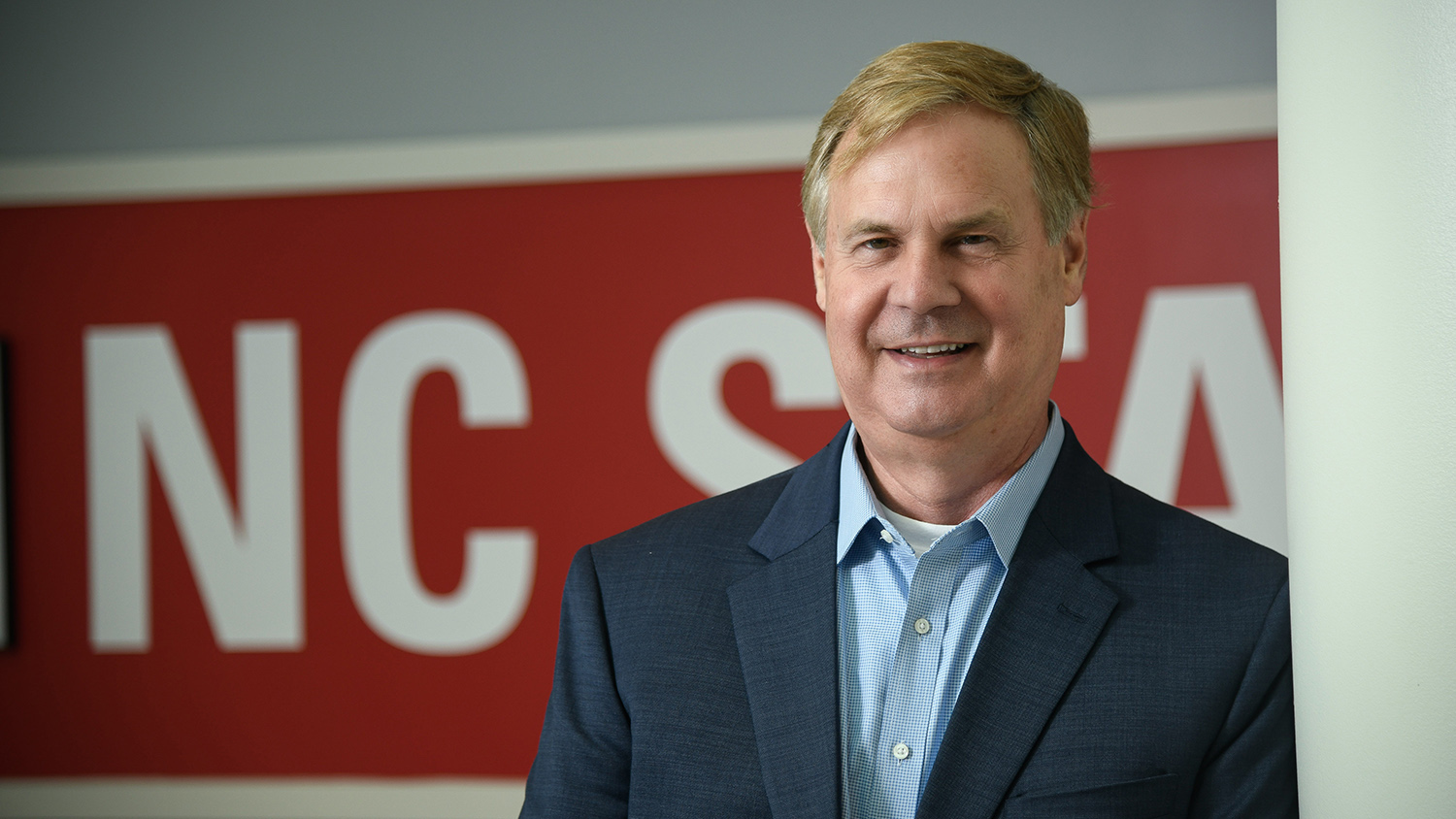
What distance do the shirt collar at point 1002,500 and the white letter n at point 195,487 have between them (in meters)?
1.69

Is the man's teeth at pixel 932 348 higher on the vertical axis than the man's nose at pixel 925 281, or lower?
lower

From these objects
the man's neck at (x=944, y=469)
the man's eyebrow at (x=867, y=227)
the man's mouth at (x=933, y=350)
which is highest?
the man's eyebrow at (x=867, y=227)

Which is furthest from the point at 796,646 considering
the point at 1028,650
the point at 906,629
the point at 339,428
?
the point at 339,428

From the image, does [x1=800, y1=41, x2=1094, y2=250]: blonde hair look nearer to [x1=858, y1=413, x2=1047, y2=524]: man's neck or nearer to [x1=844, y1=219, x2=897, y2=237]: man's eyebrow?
[x1=844, y1=219, x2=897, y2=237]: man's eyebrow

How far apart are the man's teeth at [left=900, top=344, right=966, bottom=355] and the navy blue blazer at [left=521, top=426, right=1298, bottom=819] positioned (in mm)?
188

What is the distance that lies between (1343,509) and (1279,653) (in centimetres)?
24

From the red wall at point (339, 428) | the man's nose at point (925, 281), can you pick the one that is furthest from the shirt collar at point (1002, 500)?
the red wall at point (339, 428)

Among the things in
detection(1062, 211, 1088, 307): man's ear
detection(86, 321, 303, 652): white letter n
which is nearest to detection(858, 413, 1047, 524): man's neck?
detection(1062, 211, 1088, 307): man's ear

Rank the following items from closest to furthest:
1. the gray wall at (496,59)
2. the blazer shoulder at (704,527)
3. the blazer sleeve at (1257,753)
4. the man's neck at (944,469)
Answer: the blazer sleeve at (1257,753)
the man's neck at (944,469)
the blazer shoulder at (704,527)
the gray wall at (496,59)

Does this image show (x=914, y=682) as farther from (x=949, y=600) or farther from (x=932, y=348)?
(x=932, y=348)

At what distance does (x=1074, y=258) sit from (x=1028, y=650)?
0.39 metres

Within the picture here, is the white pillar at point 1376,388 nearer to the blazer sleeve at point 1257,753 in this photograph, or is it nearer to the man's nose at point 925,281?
the blazer sleeve at point 1257,753

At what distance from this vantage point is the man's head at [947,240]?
1028mm

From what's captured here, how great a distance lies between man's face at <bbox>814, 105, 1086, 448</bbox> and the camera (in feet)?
3.36
